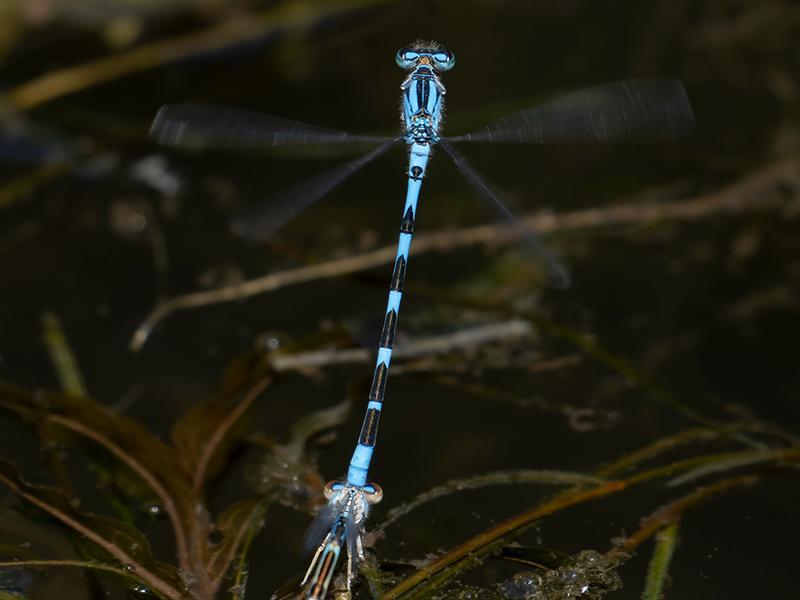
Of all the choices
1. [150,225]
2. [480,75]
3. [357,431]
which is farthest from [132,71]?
[357,431]

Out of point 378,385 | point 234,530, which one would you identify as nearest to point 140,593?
point 234,530

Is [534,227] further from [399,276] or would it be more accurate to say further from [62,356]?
[62,356]

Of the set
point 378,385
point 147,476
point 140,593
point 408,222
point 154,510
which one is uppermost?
point 408,222

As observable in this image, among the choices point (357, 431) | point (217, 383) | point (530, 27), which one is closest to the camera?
point (357, 431)

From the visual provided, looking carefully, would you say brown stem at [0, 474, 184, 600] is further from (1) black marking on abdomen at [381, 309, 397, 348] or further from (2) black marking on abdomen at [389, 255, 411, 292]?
(2) black marking on abdomen at [389, 255, 411, 292]

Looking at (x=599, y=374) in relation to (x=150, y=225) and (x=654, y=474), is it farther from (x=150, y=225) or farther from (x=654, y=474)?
(x=150, y=225)

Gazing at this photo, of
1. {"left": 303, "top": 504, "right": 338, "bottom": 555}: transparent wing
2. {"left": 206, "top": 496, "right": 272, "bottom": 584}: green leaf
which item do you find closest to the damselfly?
{"left": 303, "top": 504, "right": 338, "bottom": 555}: transparent wing

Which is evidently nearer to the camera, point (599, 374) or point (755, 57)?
point (599, 374)
